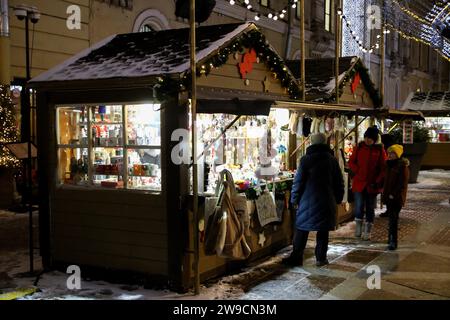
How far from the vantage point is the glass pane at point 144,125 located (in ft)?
21.0

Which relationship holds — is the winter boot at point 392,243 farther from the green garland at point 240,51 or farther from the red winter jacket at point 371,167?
the green garland at point 240,51

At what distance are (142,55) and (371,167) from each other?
418 cm

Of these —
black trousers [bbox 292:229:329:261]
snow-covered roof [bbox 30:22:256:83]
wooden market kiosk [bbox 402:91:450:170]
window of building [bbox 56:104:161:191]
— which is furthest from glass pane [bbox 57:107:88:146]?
wooden market kiosk [bbox 402:91:450:170]

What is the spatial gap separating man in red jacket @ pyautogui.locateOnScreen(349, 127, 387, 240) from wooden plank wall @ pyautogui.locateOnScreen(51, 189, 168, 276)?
4.05 m

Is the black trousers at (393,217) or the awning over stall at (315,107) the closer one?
the awning over stall at (315,107)

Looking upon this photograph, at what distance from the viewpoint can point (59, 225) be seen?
705 cm

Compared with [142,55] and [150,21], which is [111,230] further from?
[150,21]

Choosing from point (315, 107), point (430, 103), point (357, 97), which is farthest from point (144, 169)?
point (430, 103)

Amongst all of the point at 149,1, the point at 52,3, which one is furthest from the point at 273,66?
the point at 149,1

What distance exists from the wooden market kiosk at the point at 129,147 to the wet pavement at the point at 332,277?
0.33 metres

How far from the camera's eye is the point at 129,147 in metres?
6.55

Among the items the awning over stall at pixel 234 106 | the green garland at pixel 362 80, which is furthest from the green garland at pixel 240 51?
the green garland at pixel 362 80

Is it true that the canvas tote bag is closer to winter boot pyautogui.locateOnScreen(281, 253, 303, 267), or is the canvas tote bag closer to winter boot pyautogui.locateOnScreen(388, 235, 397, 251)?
winter boot pyautogui.locateOnScreen(281, 253, 303, 267)
